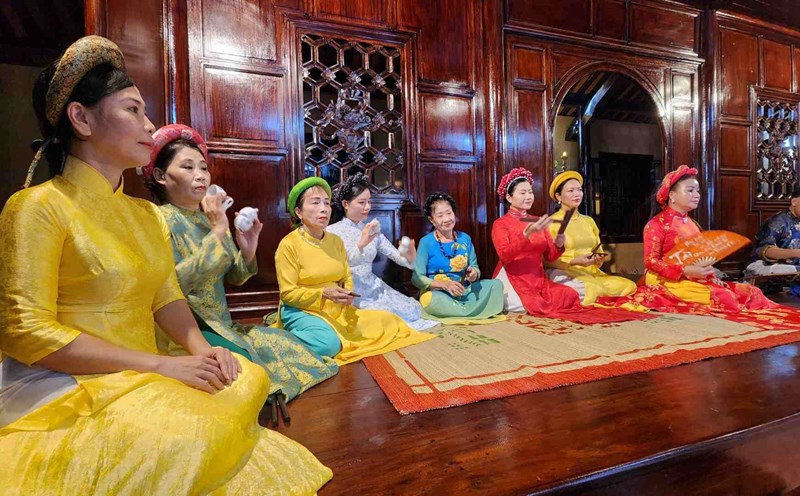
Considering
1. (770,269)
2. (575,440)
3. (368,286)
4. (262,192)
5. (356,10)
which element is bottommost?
(575,440)

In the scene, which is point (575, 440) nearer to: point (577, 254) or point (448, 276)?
point (448, 276)

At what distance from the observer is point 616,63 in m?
4.71

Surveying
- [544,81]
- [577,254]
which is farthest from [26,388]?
[544,81]

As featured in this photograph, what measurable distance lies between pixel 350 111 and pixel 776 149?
5.80 m

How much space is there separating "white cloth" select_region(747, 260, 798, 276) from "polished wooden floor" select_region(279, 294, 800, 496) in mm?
3056

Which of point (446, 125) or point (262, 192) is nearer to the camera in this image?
point (262, 192)

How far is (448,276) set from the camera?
3.44 meters

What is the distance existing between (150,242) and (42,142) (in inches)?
15.2

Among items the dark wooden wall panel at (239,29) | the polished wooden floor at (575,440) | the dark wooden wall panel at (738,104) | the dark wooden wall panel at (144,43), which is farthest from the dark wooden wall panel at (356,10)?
the dark wooden wall panel at (738,104)

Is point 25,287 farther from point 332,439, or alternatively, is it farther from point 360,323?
point 360,323

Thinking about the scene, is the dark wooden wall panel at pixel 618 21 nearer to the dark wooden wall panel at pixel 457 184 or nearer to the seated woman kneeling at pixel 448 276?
the dark wooden wall panel at pixel 457 184

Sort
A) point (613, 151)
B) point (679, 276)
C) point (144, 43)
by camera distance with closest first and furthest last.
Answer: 1. point (144, 43)
2. point (679, 276)
3. point (613, 151)

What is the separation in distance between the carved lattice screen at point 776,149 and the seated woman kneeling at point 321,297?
5.59 m

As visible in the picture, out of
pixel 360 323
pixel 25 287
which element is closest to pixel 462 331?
pixel 360 323
